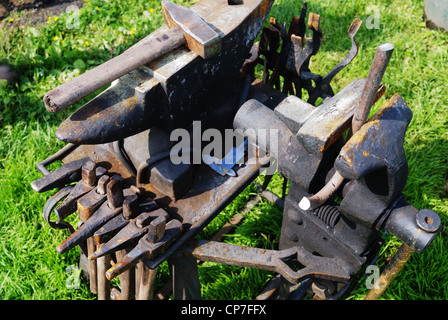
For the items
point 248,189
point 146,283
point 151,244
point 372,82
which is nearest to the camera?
point 372,82

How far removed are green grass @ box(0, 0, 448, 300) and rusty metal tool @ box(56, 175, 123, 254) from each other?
1132 mm

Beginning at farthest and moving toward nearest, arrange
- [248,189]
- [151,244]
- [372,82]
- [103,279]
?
[248,189] < [103,279] < [151,244] < [372,82]

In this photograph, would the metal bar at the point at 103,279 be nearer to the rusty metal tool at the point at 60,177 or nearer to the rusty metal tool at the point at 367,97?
the rusty metal tool at the point at 60,177

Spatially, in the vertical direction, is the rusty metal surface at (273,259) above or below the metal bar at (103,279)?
above

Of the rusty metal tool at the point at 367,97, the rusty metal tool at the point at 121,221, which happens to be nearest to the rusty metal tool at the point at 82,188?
the rusty metal tool at the point at 121,221

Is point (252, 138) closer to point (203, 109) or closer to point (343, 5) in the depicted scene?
point (203, 109)

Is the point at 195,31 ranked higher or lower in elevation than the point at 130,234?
higher

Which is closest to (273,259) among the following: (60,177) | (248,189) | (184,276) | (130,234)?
(184,276)

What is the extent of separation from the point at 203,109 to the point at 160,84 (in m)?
0.37

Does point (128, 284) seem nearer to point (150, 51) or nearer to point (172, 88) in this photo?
point (172, 88)

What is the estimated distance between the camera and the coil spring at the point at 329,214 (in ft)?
6.21

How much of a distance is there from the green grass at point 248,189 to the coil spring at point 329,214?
3.40 feet

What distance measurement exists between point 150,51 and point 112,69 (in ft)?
0.57

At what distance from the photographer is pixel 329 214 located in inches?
74.7
